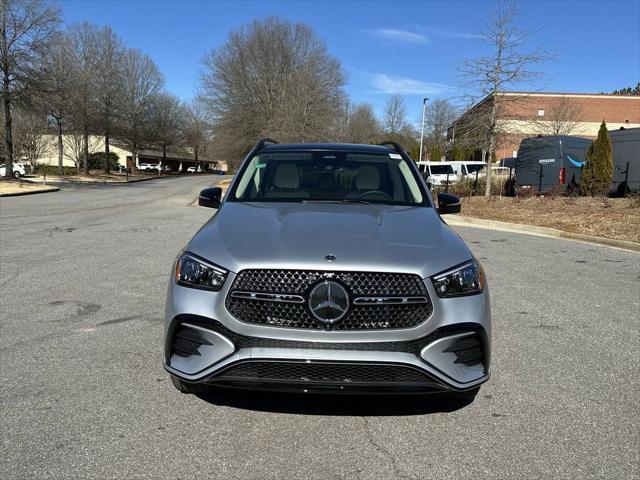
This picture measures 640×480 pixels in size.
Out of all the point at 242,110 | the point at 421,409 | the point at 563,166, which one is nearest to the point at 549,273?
the point at 421,409

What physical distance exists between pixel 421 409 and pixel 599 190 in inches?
699

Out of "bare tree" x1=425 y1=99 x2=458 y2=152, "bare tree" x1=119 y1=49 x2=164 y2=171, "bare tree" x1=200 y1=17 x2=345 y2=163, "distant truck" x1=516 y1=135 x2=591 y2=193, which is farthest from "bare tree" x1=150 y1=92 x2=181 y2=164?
"distant truck" x1=516 y1=135 x2=591 y2=193

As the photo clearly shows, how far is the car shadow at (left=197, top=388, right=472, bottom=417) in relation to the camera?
3.26 meters

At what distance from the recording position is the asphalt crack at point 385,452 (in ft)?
8.68

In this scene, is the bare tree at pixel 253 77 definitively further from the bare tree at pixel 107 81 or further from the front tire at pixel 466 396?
the front tire at pixel 466 396

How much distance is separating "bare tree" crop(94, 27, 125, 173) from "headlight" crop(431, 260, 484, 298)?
5166 centimetres

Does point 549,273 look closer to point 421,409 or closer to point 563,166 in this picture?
point 421,409

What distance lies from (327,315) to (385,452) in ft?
2.62

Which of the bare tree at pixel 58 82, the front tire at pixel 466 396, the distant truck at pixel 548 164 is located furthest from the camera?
the bare tree at pixel 58 82

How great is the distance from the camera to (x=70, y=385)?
3.60 metres

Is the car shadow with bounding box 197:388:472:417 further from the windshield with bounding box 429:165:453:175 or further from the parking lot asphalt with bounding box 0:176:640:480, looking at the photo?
the windshield with bounding box 429:165:453:175

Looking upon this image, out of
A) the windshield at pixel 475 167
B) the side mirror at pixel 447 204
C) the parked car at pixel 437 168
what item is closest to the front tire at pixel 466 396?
the side mirror at pixel 447 204

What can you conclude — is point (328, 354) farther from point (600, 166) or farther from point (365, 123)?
point (365, 123)

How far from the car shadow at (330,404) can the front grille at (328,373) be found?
0.56 meters
